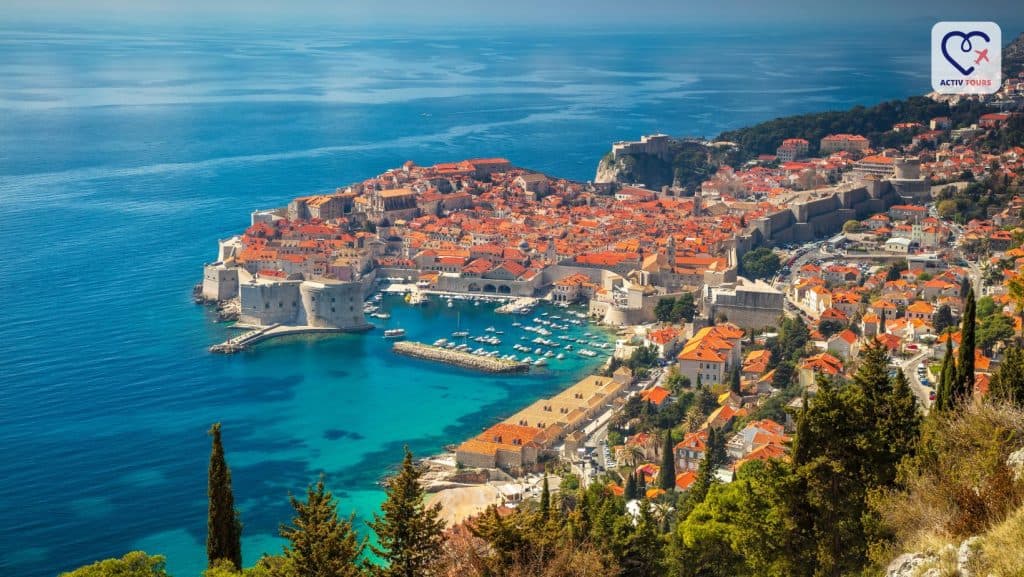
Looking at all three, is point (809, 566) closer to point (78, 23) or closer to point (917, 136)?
point (917, 136)

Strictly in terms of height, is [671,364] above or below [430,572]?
below

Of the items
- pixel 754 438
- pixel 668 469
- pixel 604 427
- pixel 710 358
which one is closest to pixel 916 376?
pixel 754 438

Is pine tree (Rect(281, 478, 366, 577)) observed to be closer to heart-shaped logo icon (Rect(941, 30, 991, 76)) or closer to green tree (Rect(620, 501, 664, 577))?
green tree (Rect(620, 501, 664, 577))

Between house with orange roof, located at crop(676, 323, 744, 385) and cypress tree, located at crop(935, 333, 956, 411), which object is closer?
cypress tree, located at crop(935, 333, 956, 411)

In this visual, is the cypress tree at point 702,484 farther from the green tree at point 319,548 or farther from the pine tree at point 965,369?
the green tree at point 319,548

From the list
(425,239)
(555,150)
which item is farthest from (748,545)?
(555,150)

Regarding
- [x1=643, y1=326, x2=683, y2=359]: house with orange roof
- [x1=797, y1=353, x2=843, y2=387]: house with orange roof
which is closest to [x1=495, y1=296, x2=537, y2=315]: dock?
[x1=643, y1=326, x2=683, y2=359]: house with orange roof
